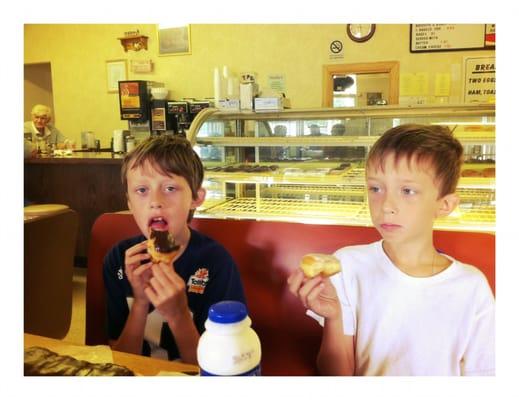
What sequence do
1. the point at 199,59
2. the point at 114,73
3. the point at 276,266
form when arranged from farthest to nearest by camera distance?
the point at 199,59, the point at 114,73, the point at 276,266

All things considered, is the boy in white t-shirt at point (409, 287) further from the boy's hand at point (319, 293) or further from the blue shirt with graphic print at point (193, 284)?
the blue shirt with graphic print at point (193, 284)

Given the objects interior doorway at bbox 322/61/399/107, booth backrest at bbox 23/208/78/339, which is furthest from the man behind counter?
interior doorway at bbox 322/61/399/107

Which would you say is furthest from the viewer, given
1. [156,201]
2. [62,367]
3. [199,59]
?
[199,59]

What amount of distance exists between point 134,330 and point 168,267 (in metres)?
0.21

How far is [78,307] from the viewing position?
1433mm

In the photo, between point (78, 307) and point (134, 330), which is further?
point (78, 307)

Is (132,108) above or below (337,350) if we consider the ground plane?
above

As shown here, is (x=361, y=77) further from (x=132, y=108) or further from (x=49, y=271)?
(x=49, y=271)

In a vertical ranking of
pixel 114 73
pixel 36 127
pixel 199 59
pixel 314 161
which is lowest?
pixel 314 161

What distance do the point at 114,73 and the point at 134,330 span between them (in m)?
1.22

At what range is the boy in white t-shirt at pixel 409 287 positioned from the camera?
3.14ft

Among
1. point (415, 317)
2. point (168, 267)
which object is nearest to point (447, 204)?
point (415, 317)

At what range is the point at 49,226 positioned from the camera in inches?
51.3

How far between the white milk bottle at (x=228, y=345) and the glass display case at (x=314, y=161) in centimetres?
44
